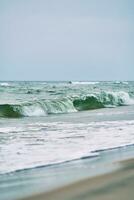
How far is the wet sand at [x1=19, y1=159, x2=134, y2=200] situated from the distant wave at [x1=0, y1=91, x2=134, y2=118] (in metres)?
16.8

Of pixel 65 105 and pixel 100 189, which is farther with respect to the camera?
pixel 65 105

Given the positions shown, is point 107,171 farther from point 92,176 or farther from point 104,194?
point 104,194

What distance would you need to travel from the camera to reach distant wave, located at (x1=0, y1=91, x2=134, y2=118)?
2375 cm

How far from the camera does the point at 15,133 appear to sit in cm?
1231

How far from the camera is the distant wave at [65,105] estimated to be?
2375 centimetres

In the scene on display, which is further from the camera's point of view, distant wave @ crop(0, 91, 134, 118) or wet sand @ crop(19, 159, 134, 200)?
distant wave @ crop(0, 91, 134, 118)

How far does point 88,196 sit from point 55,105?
2128cm

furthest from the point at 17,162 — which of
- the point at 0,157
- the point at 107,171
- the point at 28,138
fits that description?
the point at 28,138

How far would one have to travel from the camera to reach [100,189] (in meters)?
5.76

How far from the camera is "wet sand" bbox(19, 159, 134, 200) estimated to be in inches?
208

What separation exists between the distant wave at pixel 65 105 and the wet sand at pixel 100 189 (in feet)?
55.2

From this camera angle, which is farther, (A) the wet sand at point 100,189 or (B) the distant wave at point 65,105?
(B) the distant wave at point 65,105

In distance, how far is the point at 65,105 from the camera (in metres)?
28.0

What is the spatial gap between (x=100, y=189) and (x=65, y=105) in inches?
875
